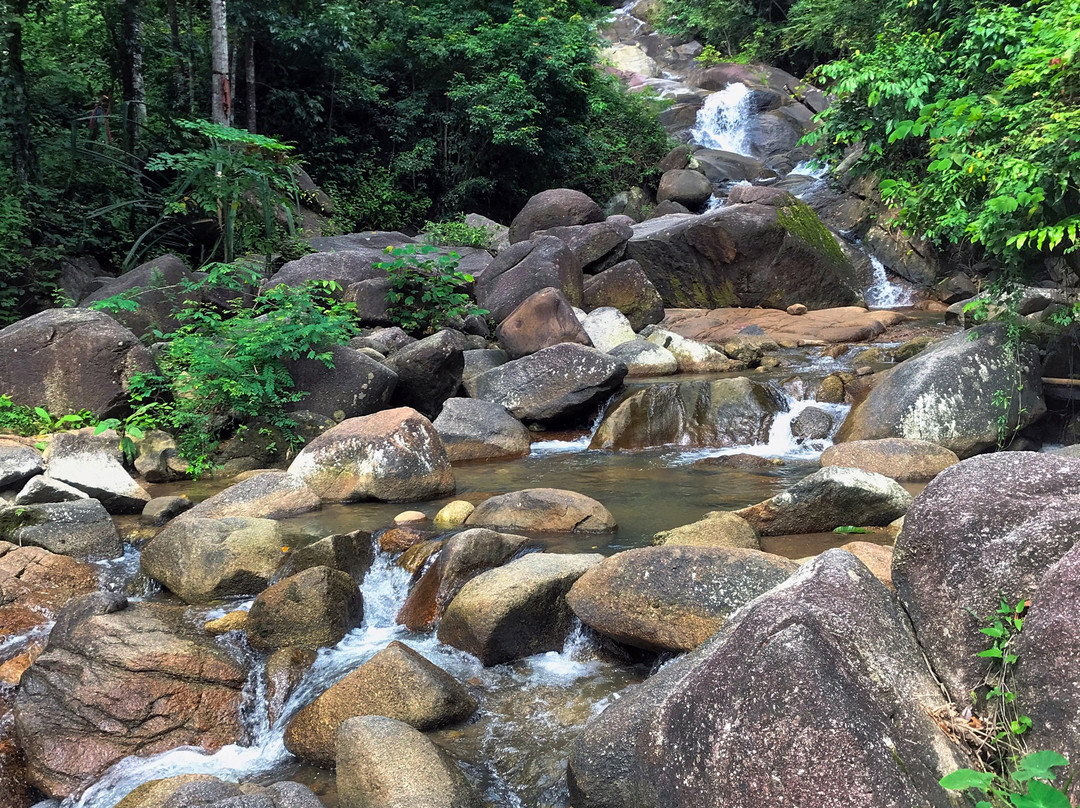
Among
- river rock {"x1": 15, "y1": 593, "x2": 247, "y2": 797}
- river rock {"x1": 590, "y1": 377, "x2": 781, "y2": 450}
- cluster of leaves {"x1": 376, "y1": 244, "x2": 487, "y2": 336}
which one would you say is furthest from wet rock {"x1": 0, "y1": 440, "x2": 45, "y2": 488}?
river rock {"x1": 590, "y1": 377, "x2": 781, "y2": 450}

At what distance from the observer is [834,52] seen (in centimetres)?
2473

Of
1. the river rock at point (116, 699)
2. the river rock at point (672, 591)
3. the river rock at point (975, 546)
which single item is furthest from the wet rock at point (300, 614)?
the river rock at point (975, 546)

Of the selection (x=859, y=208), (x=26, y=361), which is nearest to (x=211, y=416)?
(x=26, y=361)

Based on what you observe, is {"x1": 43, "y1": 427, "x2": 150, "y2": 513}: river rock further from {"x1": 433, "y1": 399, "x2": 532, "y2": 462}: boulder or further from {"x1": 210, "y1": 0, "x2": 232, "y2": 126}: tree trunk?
{"x1": 210, "y1": 0, "x2": 232, "y2": 126}: tree trunk

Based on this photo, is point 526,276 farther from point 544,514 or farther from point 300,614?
point 300,614

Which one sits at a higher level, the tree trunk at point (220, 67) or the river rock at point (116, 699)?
the tree trunk at point (220, 67)

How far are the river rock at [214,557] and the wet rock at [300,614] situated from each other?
1.83ft

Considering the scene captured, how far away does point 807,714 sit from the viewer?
2.39 meters

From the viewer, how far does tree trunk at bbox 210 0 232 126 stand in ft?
41.4

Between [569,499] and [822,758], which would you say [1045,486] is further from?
[569,499]

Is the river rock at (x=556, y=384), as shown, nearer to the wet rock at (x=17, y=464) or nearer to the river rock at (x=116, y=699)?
the wet rock at (x=17, y=464)

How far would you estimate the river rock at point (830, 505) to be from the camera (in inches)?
221

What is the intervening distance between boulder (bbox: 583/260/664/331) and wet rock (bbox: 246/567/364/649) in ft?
29.3

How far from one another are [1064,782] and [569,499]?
4351 mm
